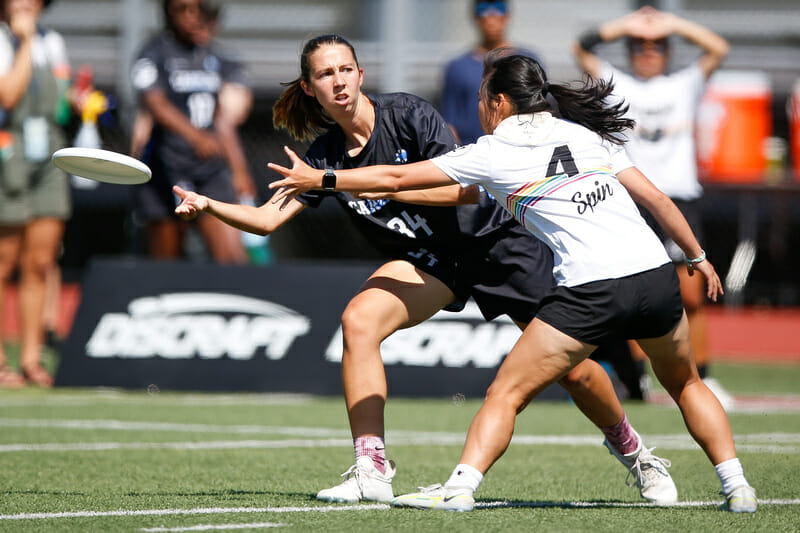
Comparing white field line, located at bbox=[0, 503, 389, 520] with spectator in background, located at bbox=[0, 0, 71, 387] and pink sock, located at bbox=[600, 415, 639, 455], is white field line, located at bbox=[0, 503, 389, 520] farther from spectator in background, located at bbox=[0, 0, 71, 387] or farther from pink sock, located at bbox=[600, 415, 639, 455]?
spectator in background, located at bbox=[0, 0, 71, 387]

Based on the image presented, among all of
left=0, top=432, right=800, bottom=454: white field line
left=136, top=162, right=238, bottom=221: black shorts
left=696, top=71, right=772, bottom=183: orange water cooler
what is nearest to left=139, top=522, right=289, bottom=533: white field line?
left=0, top=432, right=800, bottom=454: white field line

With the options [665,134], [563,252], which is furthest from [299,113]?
[665,134]

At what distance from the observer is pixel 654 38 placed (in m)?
8.71

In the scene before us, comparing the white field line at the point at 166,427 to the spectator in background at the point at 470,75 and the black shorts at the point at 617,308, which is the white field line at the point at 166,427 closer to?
the black shorts at the point at 617,308

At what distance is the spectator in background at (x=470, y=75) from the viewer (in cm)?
903

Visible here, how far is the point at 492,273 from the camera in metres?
5.05

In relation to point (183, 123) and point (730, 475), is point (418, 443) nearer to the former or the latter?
point (730, 475)

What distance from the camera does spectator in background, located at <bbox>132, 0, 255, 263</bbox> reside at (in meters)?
9.82

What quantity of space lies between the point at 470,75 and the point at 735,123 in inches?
213

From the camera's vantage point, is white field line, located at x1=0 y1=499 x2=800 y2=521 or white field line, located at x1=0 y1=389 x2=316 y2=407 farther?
white field line, located at x1=0 y1=389 x2=316 y2=407

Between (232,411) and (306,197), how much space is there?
10.3ft

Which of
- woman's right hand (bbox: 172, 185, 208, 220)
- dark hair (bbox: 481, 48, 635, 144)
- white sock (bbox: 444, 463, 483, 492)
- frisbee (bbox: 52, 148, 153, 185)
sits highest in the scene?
dark hair (bbox: 481, 48, 635, 144)

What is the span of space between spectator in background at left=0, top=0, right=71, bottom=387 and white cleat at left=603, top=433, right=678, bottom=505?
5350 millimetres

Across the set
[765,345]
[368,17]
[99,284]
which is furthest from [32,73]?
[765,345]
